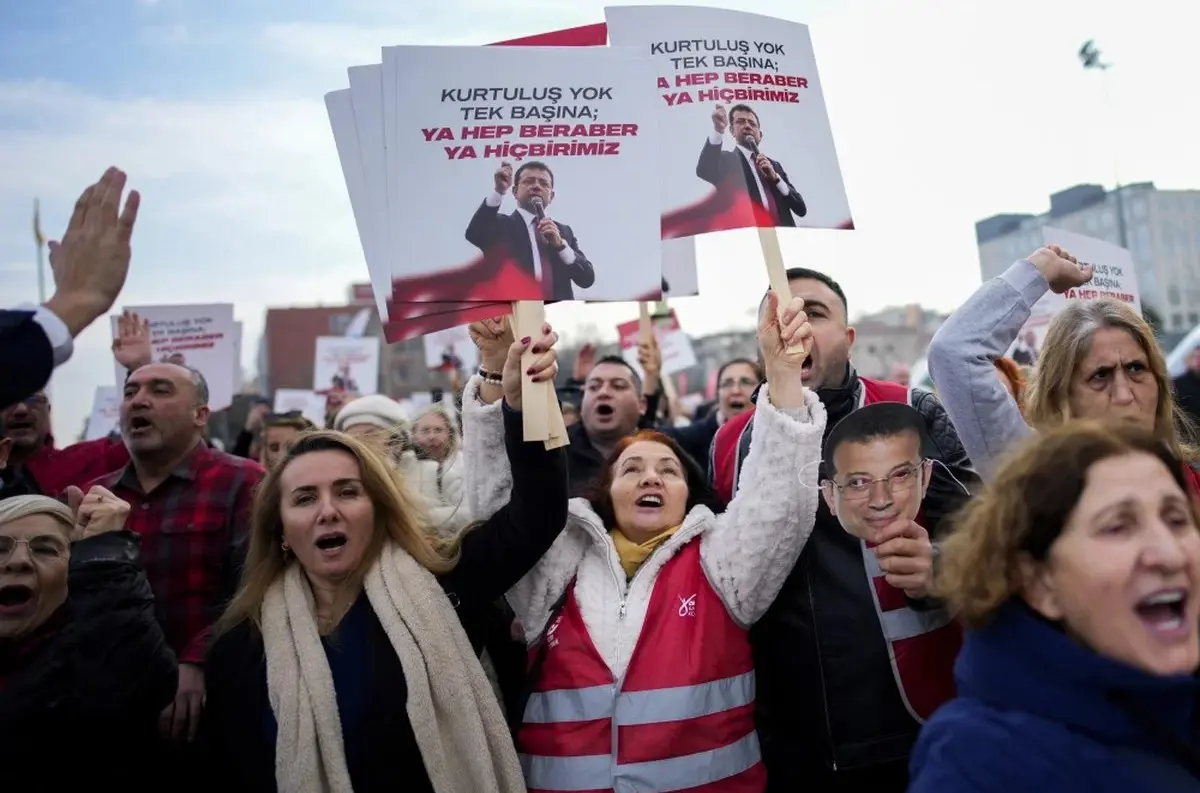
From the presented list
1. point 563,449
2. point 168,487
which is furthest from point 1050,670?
point 168,487

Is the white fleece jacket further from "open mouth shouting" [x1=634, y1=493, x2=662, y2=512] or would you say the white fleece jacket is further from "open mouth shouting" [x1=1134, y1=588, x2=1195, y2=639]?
"open mouth shouting" [x1=1134, y1=588, x2=1195, y2=639]

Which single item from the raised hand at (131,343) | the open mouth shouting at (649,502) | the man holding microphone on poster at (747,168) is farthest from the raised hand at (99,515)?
the raised hand at (131,343)

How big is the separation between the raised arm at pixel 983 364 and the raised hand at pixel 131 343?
449 centimetres

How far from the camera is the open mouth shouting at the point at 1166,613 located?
5.04 ft

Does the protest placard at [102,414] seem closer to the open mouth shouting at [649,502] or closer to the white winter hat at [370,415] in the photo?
the white winter hat at [370,415]

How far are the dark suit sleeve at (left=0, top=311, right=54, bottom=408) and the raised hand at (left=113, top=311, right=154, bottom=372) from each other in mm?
3742

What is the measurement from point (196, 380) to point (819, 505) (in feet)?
9.20

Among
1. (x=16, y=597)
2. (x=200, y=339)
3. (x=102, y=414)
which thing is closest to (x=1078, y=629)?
(x=16, y=597)

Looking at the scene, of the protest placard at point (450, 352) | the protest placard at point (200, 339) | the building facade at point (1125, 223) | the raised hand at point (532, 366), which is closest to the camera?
the raised hand at point (532, 366)

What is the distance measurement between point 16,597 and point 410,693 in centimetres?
113

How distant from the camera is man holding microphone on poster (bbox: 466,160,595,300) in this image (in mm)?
2666

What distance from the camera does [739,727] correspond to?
2.63 metres

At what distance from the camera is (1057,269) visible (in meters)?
2.73

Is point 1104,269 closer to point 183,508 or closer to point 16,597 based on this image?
point 183,508
